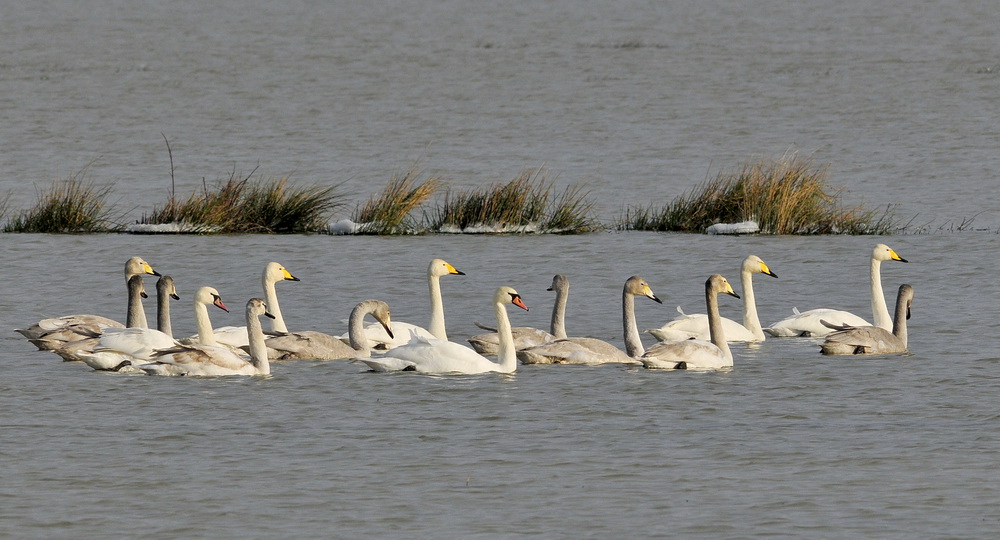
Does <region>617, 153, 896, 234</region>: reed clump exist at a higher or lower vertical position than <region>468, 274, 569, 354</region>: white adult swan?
higher

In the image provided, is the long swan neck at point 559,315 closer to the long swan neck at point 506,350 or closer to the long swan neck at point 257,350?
the long swan neck at point 506,350

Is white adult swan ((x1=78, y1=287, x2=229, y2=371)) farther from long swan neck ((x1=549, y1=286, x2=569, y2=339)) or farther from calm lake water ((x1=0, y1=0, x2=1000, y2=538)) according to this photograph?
long swan neck ((x1=549, y1=286, x2=569, y2=339))

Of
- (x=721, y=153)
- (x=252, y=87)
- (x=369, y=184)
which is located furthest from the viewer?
(x=252, y=87)

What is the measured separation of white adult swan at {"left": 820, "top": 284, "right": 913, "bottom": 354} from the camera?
1688 cm

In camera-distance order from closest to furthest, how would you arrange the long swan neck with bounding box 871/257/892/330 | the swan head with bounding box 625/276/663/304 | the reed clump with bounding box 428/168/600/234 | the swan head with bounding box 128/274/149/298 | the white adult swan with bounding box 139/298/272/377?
the white adult swan with bounding box 139/298/272/377 < the swan head with bounding box 625/276/663/304 < the swan head with bounding box 128/274/149/298 < the long swan neck with bounding box 871/257/892/330 < the reed clump with bounding box 428/168/600/234

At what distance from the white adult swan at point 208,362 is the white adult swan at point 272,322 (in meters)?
0.95

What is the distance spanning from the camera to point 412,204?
87.9 ft

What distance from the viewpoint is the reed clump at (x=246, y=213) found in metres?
26.5

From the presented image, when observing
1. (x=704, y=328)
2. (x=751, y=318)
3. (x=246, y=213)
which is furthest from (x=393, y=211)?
(x=704, y=328)

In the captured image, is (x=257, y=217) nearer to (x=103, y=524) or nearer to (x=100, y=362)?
(x=100, y=362)

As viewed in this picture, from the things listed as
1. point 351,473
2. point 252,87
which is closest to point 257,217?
point 351,473

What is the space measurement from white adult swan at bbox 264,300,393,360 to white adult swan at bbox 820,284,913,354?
14.5 feet

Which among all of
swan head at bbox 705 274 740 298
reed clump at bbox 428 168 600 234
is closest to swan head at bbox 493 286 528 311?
swan head at bbox 705 274 740 298

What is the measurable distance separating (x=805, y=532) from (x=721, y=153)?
32.4m
